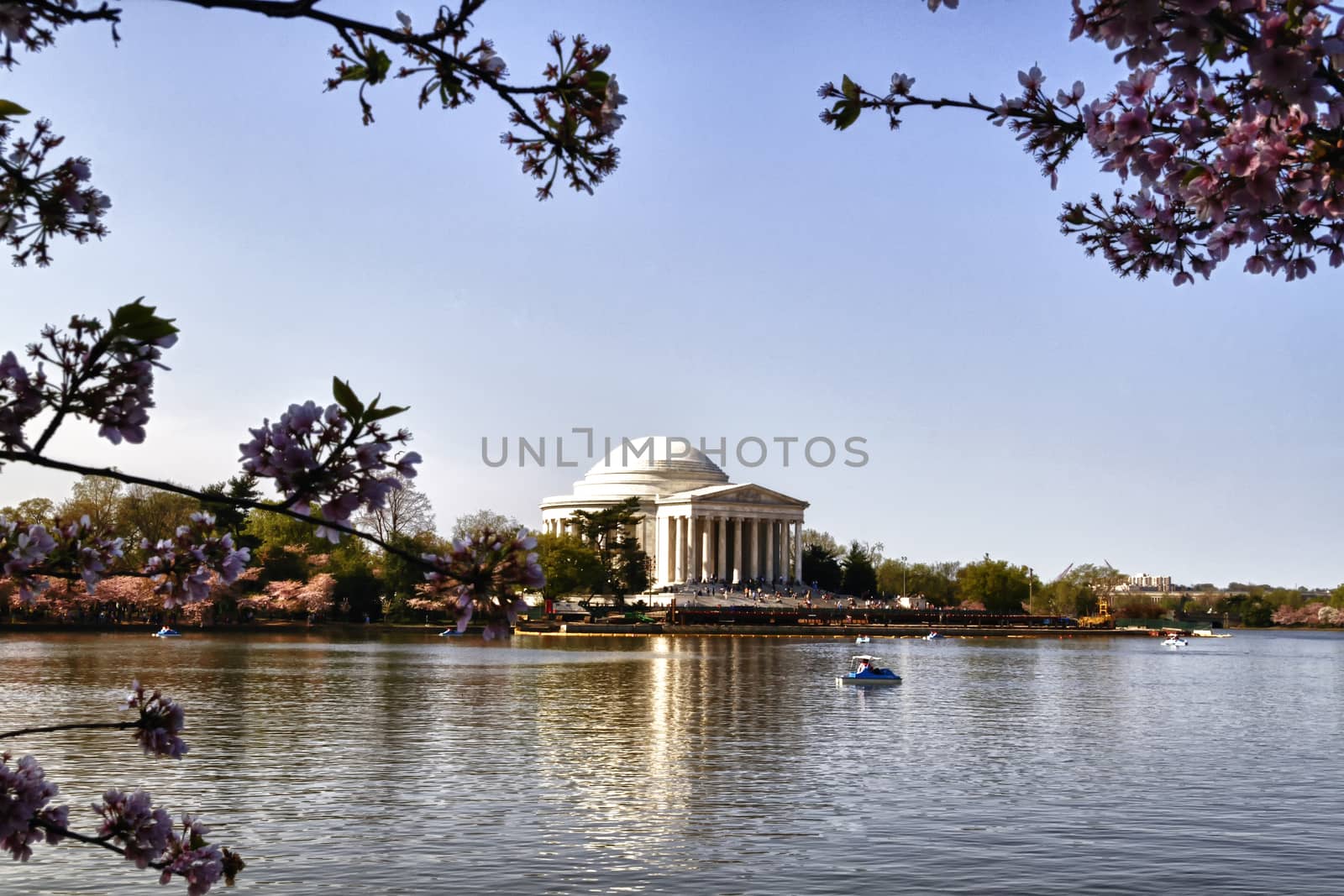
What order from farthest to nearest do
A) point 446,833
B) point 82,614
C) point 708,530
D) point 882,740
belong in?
1. point 708,530
2. point 82,614
3. point 882,740
4. point 446,833

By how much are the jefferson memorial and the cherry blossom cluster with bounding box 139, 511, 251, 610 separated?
508ft

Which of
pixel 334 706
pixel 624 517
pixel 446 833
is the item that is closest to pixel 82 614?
pixel 624 517

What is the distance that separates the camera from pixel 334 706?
45.2m

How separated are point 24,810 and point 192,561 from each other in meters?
1.49

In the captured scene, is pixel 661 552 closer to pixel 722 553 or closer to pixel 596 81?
pixel 722 553

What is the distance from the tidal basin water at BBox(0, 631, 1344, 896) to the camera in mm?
21344

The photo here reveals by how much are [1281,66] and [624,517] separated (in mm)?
137091

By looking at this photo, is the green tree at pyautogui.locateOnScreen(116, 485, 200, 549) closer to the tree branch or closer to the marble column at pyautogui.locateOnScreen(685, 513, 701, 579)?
the marble column at pyautogui.locateOnScreen(685, 513, 701, 579)

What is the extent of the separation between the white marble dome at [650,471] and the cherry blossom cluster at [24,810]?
171m

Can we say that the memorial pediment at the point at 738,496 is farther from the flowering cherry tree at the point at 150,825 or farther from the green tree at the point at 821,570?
the flowering cherry tree at the point at 150,825

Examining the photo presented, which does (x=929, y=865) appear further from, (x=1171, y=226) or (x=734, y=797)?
(x=1171, y=226)

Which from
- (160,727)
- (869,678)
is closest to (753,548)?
(869,678)

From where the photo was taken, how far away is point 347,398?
5359 mm

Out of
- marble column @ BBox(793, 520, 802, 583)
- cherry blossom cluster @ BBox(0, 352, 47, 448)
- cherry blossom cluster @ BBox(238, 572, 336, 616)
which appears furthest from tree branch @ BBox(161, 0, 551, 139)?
marble column @ BBox(793, 520, 802, 583)
